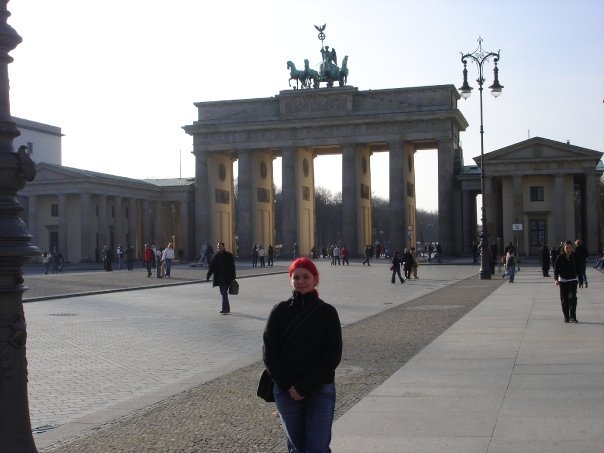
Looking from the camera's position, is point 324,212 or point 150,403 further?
point 324,212

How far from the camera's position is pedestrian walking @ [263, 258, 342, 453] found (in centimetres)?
633

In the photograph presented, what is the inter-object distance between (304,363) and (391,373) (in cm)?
679

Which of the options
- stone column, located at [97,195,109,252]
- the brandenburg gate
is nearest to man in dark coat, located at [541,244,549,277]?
the brandenburg gate

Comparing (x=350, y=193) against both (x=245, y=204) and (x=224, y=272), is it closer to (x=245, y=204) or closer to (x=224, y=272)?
(x=245, y=204)

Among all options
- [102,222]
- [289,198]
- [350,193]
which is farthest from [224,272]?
[102,222]

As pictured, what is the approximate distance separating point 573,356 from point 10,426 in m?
10.3

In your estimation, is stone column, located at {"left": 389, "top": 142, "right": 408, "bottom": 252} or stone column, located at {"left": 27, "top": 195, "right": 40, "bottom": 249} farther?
stone column, located at {"left": 27, "top": 195, "right": 40, "bottom": 249}

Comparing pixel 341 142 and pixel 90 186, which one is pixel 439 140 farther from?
pixel 90 186

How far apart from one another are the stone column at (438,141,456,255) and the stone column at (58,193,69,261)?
119 feet

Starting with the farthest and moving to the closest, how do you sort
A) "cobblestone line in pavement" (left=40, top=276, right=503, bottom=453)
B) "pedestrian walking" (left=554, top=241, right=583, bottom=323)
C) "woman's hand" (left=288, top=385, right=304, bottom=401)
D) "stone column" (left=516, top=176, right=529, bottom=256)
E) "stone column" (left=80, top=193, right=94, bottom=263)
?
"stone column" (left=80, top=193, right=94, bottom=263) < "stone column" (left=516, top=176, right=529, bottom=256) < "pedestrian walking" (left=554, top=241, right=583, bottom=323) < "cobblestone line in pavement" (left=40, top=276, right=503, bottom=453) < "woman's hand" (left=288, top=385, right=304, bottom=401)

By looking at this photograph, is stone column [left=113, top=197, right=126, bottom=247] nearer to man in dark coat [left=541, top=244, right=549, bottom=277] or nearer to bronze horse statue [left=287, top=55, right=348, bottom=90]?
bronze horse statue [left=287, top=55, right=348, bottom=90]

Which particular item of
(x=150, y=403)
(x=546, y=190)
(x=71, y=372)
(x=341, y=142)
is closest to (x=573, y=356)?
(x=150, y=403)

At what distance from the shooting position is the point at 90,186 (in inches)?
3396

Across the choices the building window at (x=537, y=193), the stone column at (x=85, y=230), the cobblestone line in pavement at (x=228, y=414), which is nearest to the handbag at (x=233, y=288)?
the cobblestone line in pavement at (x=228, y=414)
